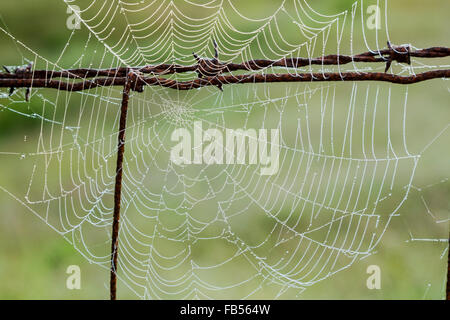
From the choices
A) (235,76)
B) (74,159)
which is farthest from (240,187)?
(235,76)

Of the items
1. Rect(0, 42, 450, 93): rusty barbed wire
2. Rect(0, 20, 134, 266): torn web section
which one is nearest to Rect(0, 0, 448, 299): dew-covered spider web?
Rect(0, 20, 134, 266): torn web section

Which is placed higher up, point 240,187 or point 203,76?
point 203,76

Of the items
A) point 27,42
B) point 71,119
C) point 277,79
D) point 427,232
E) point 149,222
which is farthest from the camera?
point 27,42

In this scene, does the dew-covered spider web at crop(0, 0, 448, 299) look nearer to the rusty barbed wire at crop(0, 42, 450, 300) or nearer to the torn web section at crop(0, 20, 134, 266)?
the torn web section at crop(0, 20, 134, 266)

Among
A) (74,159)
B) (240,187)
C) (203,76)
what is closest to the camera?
(203,76)

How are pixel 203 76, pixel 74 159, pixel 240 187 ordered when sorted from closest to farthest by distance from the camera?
pixel 203 76, pixel 240 187, pixel 74 159

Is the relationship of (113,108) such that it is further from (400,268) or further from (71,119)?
(400,268)

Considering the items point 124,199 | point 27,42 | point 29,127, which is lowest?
point 124,199

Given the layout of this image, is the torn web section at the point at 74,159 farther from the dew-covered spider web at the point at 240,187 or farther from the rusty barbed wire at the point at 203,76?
the rusty barbed wire at the point at 203,76

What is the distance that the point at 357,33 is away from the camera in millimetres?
6098

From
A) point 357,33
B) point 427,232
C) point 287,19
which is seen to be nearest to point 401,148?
point 427,232

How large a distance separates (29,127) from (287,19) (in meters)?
3.04

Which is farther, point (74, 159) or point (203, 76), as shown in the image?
point (74, 159)

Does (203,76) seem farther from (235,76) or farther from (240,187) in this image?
(240,187)
